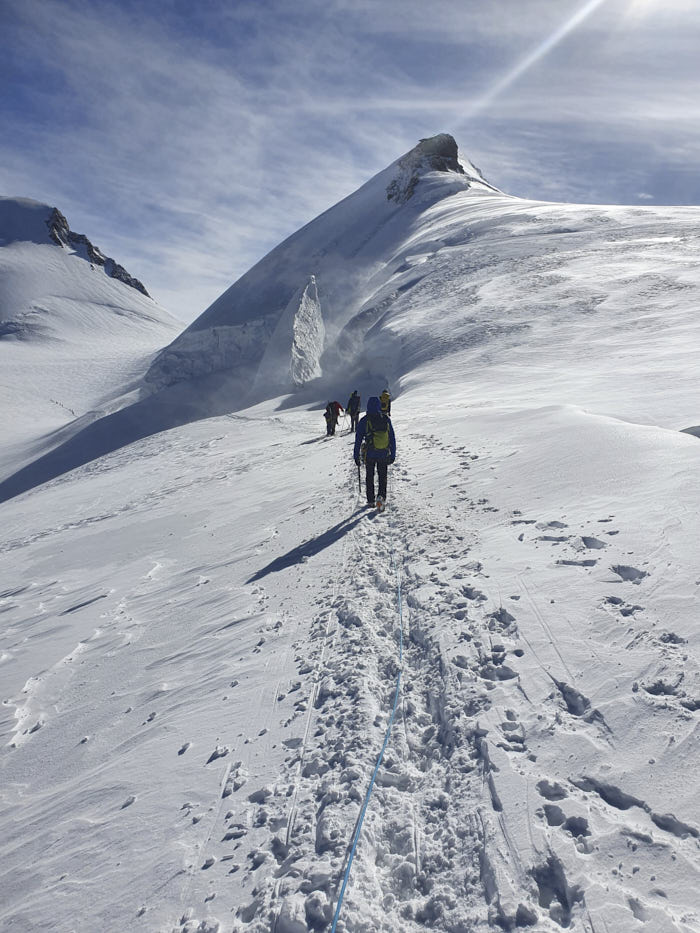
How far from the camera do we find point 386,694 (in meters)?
4.76

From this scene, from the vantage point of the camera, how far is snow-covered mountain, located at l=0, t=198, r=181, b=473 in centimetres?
7331

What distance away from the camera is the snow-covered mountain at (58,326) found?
73.3m

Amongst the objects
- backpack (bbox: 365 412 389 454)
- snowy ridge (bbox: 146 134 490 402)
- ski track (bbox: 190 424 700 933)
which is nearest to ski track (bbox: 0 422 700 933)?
ski track (bbox: 190 424 700 933)

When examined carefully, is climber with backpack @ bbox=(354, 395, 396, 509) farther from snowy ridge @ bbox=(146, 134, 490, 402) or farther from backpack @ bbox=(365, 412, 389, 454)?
snowy ridge @ bbox=(146, 134, 490, 402)

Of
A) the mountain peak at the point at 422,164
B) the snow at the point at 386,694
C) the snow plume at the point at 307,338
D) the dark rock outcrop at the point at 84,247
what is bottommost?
the snow at the point at 386,694

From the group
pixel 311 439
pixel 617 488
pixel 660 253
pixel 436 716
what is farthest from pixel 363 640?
pixel 660 253

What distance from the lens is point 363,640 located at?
5.56 m

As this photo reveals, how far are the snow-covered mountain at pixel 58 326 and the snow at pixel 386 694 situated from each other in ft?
150

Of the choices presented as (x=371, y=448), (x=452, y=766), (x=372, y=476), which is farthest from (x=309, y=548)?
(x=452, y=766)

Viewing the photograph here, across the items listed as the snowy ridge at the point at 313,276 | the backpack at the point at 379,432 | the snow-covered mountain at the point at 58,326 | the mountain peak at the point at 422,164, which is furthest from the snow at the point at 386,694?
the mountain peak at the point at 422,164

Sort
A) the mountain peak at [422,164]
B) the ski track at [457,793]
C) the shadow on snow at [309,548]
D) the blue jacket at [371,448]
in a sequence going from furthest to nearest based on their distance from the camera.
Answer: the mountain peak at [422,164], the blue jacket at [371,448], the shadow on snow at [309,548], the ski track at [457,793]

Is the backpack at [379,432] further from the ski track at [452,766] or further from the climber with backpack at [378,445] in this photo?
the ski track at [452,766]

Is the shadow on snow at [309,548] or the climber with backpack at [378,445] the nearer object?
the shadow on snow at [309,548]

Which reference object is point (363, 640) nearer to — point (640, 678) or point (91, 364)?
point (640, 678)
